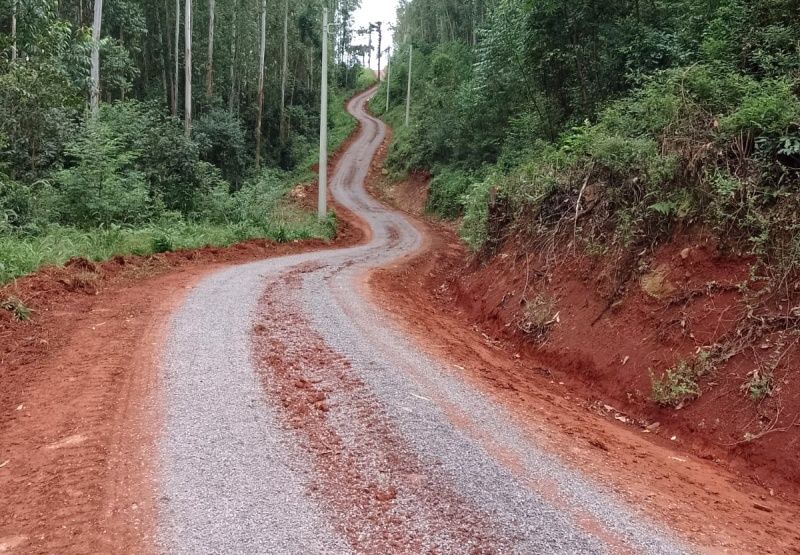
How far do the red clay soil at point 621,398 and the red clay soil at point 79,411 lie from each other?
318cm

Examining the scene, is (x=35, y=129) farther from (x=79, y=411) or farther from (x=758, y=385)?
(x=758, y=385)

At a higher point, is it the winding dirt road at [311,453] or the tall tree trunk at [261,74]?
the tall tree trunk at [261,74]

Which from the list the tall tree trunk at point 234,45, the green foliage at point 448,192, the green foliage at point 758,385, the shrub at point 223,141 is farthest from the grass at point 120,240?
the tall tree trunk at point 234,45

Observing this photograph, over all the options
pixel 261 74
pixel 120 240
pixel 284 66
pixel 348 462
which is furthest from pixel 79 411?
pixel 284 66

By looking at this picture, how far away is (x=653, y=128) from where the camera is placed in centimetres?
794

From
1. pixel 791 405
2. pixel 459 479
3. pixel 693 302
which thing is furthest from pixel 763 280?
pixel 459 479

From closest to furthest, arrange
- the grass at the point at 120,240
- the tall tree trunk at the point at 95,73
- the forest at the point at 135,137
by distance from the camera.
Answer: the grass at the point at 120,240 < the forest at the point at 135,137 < the tall tree trunk at the point at 95,73

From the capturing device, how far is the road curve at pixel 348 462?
307 centimetres

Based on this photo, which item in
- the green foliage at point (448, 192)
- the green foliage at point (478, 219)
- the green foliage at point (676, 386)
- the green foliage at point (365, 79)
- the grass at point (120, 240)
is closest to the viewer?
the green foliage at point (676, 386)

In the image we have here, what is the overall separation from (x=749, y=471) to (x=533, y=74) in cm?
1549

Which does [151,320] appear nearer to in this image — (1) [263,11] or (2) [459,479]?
(2) [459,479]

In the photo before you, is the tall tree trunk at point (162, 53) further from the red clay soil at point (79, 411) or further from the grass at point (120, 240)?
the red clay soil at point (79, 411)

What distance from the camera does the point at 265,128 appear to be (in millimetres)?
40312

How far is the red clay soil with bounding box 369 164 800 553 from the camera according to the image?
3742mm
